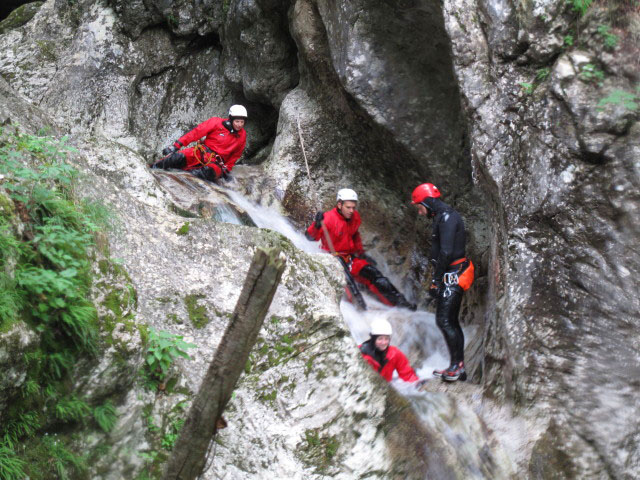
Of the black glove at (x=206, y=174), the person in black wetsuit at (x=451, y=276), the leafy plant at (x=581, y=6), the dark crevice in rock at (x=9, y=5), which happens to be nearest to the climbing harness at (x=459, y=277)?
the person in black wetsuit at (x=451, y=276)

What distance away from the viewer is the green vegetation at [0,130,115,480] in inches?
147

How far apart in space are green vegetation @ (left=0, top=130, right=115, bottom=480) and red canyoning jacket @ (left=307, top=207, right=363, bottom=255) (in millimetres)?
4425

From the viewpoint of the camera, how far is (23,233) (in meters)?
4.15

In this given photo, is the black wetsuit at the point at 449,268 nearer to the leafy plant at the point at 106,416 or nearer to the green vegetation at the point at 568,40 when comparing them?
the green vegetation at the point at 568,40

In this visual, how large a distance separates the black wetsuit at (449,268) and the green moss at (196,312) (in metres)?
2.75

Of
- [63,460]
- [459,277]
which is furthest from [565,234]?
[63,460]

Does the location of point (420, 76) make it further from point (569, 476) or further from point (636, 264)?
point (569, 476)

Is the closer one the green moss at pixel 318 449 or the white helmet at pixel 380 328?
the green moss at pixel 318 449

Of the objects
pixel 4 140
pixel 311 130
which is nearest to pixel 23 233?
pixel 4 140

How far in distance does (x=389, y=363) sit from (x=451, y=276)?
47.1 inches

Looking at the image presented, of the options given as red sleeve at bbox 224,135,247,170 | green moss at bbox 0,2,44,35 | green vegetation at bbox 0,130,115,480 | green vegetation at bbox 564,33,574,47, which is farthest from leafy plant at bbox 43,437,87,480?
green moss at bbox 0,2,44,35

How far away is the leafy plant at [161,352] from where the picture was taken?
4480mm

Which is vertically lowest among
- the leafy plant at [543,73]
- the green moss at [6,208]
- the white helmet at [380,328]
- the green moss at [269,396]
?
the white helmet at [380,328]

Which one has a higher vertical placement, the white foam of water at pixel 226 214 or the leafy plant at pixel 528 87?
the leafy plant at pixel 528 87
